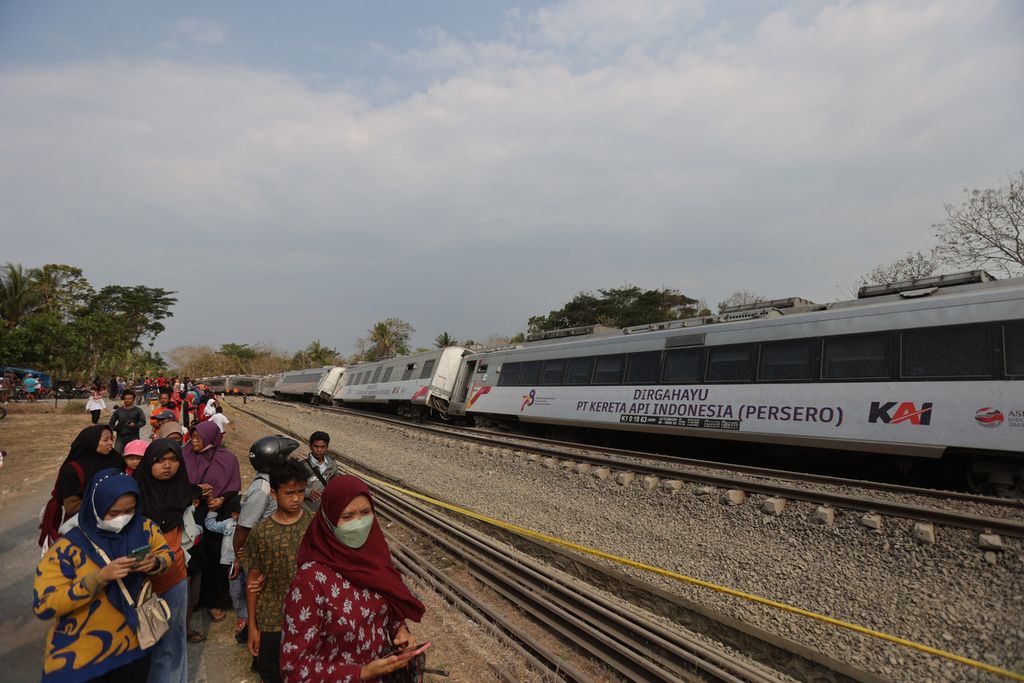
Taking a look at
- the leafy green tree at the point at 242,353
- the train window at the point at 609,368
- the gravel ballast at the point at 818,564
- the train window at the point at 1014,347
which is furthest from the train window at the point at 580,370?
the leafy green tree at the point at 242,353

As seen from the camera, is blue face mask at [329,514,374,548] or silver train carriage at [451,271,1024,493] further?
silver train carriage at [451,271,1024,493]

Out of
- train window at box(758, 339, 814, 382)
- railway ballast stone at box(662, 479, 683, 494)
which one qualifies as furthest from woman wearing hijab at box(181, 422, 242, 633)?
train window at box(758, 339, 814, 382)

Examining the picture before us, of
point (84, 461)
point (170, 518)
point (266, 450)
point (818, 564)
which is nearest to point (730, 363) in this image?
point (818, 564)

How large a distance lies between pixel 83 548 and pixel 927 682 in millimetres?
6023

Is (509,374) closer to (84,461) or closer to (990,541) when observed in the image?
(990,541)

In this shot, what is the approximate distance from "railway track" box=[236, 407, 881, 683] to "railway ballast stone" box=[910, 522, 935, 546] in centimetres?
248

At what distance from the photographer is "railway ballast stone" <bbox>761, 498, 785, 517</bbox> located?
7266 millimetres

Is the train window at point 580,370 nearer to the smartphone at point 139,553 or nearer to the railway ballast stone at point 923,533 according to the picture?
the railway ballast stone at point 923,533

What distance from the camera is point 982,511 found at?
6.63 metres

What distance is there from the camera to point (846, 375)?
30.3 feet

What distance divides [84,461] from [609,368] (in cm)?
Result: 1137

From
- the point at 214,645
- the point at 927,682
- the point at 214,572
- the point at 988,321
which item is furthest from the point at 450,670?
the point at 988,321

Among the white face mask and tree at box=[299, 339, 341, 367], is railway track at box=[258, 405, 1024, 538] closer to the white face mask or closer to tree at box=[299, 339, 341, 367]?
the white face mask

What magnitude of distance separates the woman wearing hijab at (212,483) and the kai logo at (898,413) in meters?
9.39
